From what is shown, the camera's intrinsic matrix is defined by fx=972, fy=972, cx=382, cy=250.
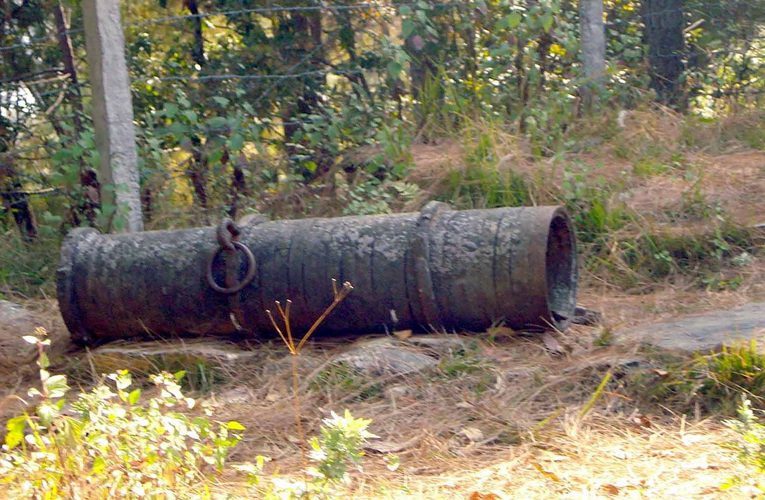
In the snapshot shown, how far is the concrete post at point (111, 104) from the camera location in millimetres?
5805

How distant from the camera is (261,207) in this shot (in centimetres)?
683

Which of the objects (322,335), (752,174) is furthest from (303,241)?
(752,174)

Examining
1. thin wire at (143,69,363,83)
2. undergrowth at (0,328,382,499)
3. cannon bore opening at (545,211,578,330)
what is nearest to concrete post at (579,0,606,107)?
thin wire at (143,69,363,83)

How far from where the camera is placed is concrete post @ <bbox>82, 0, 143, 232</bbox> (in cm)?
580

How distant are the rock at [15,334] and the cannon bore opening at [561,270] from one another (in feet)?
8.86

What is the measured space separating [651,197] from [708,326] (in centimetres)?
203

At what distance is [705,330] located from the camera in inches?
174

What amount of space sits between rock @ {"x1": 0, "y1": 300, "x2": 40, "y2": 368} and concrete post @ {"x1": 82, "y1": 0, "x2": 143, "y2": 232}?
80 cm

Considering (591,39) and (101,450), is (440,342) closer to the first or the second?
(101,450)

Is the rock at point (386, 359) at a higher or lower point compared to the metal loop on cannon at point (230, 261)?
lower

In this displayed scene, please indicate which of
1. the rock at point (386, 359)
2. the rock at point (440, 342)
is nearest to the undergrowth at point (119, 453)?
the rock at point (386, 359)

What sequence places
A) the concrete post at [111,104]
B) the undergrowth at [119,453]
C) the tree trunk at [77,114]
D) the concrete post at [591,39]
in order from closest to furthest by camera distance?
the undergrowth at [119,453], the concrete post at [111,104], the tree trunk at [77,114], the concrete post at [591,39]

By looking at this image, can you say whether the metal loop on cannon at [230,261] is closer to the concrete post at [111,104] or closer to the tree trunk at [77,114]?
the concrete post at [111,104]

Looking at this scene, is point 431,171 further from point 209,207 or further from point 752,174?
point 752,174
